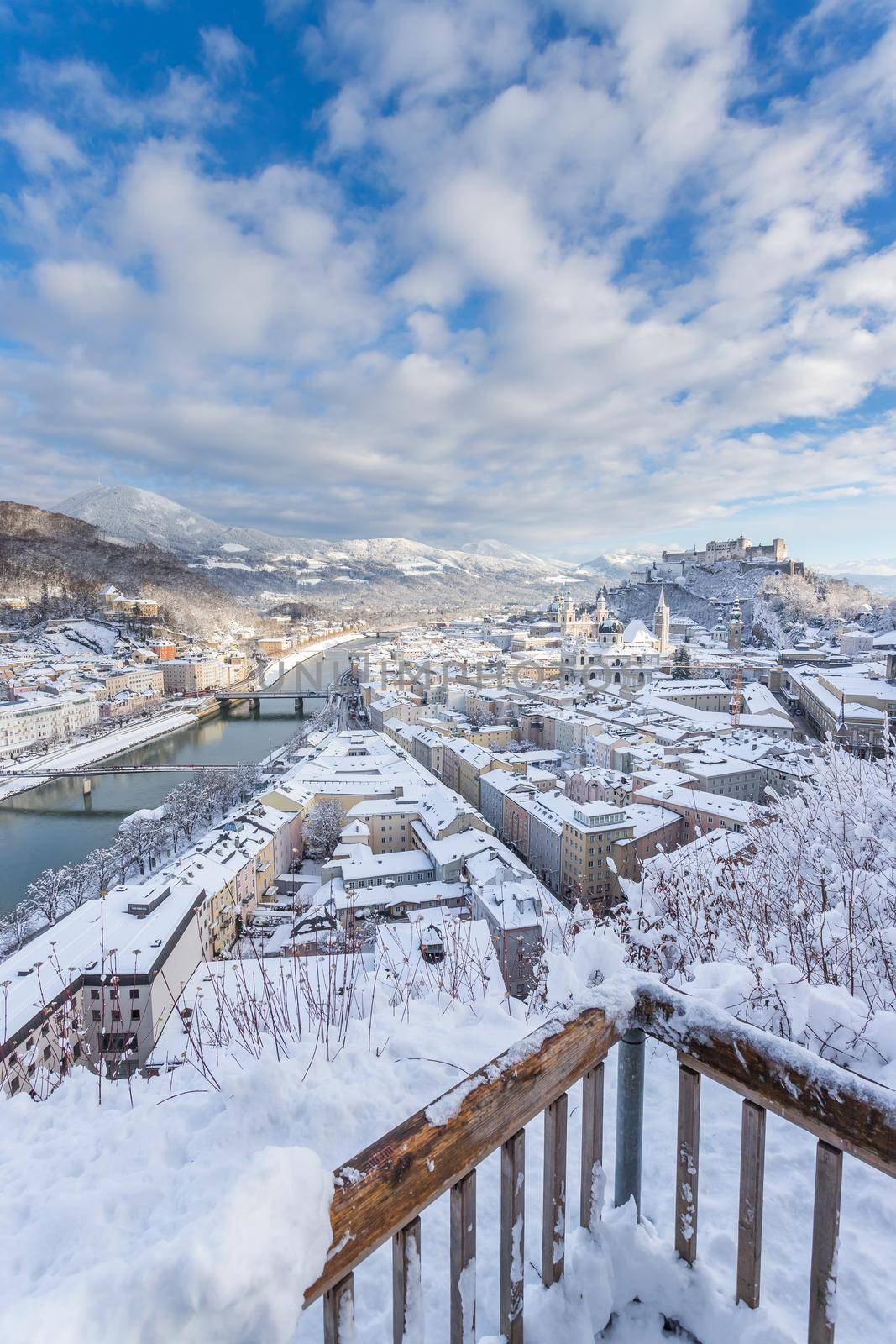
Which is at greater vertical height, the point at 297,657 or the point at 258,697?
the point at 297,657

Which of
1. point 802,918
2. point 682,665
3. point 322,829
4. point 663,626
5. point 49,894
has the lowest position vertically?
point 49,894

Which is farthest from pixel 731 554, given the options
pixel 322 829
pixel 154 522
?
pixel 154 522

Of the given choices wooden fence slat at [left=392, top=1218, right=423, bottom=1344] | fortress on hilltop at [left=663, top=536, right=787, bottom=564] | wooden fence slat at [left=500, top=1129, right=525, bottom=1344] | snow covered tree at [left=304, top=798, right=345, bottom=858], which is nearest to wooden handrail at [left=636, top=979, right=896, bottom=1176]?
wooden fence slat at [left=500, top=1129, right=525, bottom=1344]

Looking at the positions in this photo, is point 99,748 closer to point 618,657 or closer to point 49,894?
point 49,894

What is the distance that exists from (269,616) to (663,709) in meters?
64.7

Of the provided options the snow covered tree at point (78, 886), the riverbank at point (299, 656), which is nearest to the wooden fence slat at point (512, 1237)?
the snow covered tree at point (78, 886)

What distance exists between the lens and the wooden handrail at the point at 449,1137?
2.05 ft

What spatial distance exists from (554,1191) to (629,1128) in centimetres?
21

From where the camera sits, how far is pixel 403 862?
12.5 m

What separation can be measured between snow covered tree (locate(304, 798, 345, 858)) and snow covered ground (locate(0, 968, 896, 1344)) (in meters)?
14.1

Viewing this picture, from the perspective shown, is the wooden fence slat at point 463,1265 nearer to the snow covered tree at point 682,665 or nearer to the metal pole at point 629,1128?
the metal pole at point 629,1128

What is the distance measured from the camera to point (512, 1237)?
82 centimetres

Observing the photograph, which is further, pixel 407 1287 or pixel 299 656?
pixel 299 656

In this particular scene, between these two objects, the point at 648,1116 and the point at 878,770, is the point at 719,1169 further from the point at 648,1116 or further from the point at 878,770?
the point at 878,770
